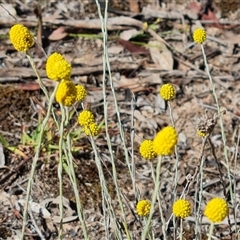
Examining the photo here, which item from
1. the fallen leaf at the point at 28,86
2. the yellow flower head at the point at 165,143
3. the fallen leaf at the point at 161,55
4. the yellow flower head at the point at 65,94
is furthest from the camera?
the fallen leaf at the point at 161,55

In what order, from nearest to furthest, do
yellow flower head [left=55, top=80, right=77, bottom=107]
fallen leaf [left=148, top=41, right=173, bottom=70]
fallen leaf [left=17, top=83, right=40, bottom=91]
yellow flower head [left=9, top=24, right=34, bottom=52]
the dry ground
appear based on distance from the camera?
1. yellow flower head [left=55, top=80, right=77, bottom=107]
2. yellow flower head [left=9, top=24, right=34, bottom=52]
3. the dry ground
4. fallen leaf [left=17, top=83, right=40, bottom=91]
5. fallen leaf [left=148, top=41, right=173, bottom=70]

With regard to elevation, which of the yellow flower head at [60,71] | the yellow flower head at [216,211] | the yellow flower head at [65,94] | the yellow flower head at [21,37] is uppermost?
the yellow flower head at [21,37]

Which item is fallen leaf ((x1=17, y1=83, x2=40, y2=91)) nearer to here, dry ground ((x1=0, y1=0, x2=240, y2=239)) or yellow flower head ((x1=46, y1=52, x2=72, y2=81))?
dry ground ((x1=0, y1=0, x2=240, y2=239))

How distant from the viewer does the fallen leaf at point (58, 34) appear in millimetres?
3599

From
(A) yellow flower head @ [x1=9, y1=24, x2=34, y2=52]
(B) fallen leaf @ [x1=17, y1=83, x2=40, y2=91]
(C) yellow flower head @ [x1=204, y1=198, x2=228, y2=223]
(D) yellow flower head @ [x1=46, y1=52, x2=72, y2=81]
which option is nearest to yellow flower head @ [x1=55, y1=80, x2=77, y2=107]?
(D) yellow flower head @ [x1=46, y1=52, x2=72, y2=81]

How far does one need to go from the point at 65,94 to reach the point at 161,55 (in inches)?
89.3

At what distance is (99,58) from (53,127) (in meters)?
0.80

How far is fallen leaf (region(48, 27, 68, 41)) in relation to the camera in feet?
11.8

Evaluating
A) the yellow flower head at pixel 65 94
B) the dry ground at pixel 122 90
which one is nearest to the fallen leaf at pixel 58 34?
the dry ground at pixel 122 90

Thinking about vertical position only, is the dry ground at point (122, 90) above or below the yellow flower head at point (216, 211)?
below

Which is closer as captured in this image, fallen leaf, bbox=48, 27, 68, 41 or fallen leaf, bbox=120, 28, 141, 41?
fallen leaf, bbox=48, 27, 68, 41

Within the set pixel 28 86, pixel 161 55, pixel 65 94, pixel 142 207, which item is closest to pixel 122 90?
pixel 161 55

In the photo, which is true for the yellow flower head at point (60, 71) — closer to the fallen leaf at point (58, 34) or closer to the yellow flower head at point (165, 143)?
the yellow flower head at point (165, 143)

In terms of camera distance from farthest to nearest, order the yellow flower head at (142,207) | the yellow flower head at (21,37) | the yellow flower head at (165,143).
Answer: the yellow flower head at (142,207) → the yellow flower head at (21,37) → the yellow flower head at (165,143)
